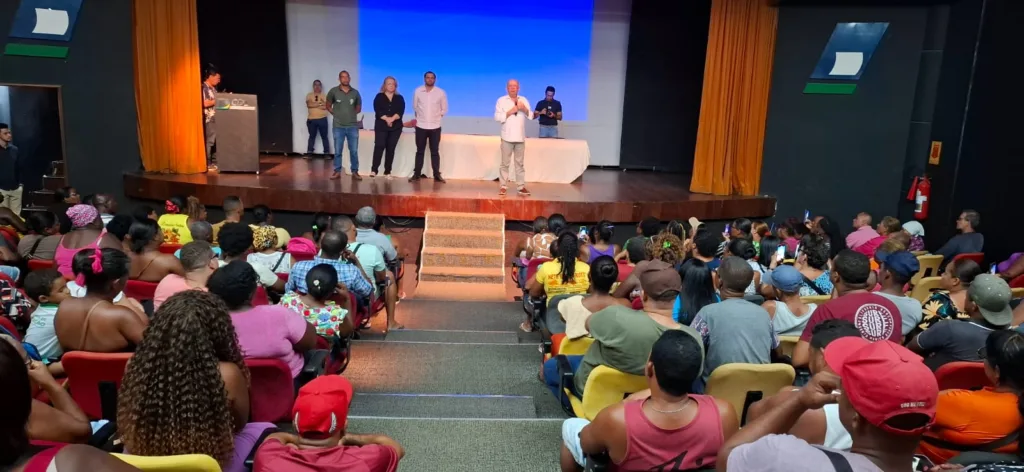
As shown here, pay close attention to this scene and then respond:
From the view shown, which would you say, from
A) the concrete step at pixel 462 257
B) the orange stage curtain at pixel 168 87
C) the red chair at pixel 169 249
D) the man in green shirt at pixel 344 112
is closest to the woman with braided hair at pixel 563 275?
the red chair at pixel 169 249

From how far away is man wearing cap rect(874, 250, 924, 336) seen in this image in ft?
11.1

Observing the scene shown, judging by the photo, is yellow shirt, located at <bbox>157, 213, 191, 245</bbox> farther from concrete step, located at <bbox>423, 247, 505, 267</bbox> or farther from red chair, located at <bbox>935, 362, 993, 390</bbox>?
red chair, located at <bbox>935, 362, 993, 390</bbox>

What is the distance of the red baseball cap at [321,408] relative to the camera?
1.83 metres

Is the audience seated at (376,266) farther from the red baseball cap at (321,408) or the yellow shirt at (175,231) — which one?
the red baseball cap at (321,408)

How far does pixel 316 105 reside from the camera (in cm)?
1070

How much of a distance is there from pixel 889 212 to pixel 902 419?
8643mm

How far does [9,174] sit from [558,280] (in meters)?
7.88

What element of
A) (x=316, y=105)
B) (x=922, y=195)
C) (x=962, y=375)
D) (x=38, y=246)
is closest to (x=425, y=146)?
(x=316, y=105)

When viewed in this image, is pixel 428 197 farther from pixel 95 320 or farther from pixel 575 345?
pixel 95 320

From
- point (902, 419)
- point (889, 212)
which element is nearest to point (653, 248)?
point (902, 419)

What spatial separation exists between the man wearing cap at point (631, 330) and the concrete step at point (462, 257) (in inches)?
179

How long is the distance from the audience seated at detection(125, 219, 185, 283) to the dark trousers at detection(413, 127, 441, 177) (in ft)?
15.8

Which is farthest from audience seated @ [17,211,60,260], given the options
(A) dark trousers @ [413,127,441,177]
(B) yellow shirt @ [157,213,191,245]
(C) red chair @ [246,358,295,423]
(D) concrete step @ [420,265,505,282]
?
(A) dark trousers @ [413,127,441,177]

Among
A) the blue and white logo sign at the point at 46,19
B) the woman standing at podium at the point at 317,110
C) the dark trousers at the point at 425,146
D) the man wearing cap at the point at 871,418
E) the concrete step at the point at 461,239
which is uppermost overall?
the blue and white logo sign at the point at 46,19
